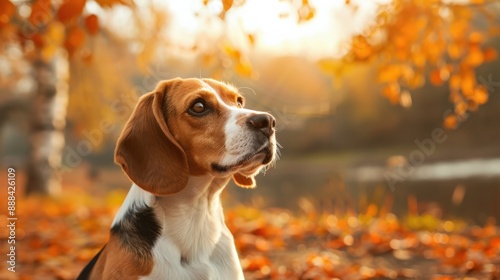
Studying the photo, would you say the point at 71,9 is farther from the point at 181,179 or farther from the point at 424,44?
the point at 424,44

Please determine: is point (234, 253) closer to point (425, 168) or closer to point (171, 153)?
point (171, 153)

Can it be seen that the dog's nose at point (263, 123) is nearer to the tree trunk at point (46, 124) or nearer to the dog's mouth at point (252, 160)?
the dog's mouth at point (252, 160)

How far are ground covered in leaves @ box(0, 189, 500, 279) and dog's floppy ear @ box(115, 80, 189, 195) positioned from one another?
234 cm

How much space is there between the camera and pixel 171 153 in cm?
361

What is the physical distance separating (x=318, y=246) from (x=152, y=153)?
3.83m

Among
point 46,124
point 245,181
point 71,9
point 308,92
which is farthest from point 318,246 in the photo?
point 308,92

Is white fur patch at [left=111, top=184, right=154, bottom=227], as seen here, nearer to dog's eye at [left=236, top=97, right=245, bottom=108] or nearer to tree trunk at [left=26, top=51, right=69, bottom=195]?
dog's eye at [left=236, top=97, right=245, bottom=108]

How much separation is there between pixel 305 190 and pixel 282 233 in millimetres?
10415

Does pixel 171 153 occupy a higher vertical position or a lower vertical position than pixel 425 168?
lower

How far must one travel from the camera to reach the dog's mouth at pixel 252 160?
136 inches

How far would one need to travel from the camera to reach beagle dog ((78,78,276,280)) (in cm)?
341

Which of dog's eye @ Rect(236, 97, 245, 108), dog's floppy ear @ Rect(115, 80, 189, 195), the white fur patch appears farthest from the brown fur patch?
dog's eye @ Rect(236, 97, 245, 108)

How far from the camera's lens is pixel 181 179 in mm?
3484

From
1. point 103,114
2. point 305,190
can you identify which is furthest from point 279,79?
point 103,114
